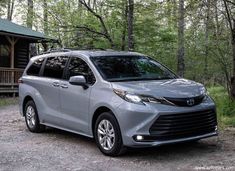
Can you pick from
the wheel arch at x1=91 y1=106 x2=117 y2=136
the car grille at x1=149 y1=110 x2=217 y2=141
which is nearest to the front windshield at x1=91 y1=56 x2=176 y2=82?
the wheel arch at x1=91 y1=106 x2=117 y2=136

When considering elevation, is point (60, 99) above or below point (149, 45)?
below

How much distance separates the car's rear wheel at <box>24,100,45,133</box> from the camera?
977 centimetres

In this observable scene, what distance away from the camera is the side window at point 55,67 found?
29.0 feet

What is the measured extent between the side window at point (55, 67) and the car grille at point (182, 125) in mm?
2918

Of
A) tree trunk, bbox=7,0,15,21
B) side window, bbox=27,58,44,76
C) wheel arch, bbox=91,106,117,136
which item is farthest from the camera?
tree trunk, bbox=7,0,15,21

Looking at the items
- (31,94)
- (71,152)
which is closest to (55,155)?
(71,152)

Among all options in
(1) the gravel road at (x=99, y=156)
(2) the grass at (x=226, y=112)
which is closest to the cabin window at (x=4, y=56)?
(2) the grass at (x=226, y=112)

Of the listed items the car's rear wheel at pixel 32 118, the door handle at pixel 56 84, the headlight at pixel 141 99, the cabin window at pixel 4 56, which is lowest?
the car's rear wheel at pixel 32 118

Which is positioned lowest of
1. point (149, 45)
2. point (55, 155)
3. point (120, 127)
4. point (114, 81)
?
point (55, 155)

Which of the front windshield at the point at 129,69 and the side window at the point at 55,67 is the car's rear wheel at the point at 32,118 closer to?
the side window at the point at 55,67

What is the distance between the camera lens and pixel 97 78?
7.62 meters

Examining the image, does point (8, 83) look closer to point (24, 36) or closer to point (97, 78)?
point (24, 36)

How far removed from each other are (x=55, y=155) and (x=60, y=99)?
5.00 feet

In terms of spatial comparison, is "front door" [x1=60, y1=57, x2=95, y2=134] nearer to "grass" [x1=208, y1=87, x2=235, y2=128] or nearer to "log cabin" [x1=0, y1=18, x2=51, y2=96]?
"grass" [x1=208, y1=87, x2=235, y2=128]
